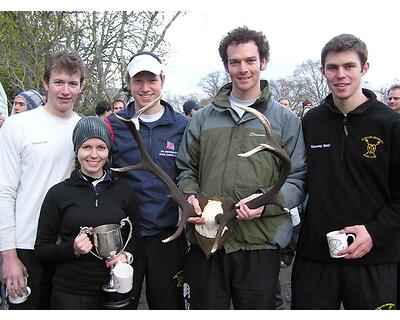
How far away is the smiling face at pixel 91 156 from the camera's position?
323 centimetres

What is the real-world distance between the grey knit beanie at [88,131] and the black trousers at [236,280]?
1.06m

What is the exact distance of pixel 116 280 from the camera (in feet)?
9.87

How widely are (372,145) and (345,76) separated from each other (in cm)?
48

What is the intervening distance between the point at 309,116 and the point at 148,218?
4.44 feet

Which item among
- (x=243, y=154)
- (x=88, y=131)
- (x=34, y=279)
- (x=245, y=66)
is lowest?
(x=34, y=279)

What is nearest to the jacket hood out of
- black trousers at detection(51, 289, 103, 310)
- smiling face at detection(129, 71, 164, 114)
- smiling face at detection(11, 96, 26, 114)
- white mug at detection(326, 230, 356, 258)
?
smiling face at detection(129, 71, 164, 114)

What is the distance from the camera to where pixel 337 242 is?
9.71 feet

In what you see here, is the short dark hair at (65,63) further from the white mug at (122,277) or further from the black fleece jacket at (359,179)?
the black fleece jacket at (359,179)

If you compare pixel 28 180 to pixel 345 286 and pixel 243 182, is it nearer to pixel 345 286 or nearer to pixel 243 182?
pixel 243 182

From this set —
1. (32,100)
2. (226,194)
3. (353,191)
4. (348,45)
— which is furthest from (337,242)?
(32,100)

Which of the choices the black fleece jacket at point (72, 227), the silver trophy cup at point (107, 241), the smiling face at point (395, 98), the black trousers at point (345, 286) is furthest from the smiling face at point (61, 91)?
the smiling face at point (395, 98)

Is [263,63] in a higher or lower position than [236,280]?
higher
